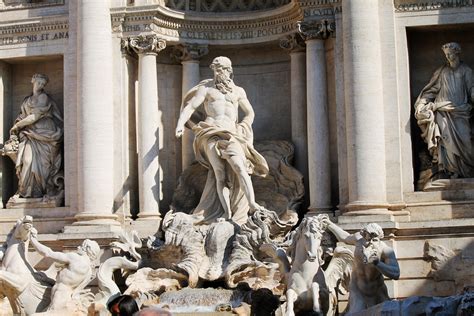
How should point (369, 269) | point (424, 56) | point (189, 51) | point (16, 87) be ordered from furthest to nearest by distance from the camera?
point (16, 87) → point (189, 51) → point (424, 56) → point (369, 269)

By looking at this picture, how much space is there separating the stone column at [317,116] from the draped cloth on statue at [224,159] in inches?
40.4

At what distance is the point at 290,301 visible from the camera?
53.3 ft

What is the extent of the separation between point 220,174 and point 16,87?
577 cm

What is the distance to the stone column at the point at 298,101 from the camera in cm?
2147

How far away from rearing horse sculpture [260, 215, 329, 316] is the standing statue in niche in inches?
159

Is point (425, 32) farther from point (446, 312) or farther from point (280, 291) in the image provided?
point (446, 312)

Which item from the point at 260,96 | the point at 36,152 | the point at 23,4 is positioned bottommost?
the point at 36,152

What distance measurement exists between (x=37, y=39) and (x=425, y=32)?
8.38 meters

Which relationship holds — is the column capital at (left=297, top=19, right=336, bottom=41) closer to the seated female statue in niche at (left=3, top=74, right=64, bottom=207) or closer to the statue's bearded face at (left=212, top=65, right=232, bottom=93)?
the statue's bearded face at (left=212, top=65, right=232, bottom=93)

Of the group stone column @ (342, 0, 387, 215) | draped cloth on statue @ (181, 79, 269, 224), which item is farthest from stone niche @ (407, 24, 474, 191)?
draped cloth on statue @ (181, 79, 269, 224)

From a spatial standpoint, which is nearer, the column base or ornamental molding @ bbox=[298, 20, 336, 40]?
the column base

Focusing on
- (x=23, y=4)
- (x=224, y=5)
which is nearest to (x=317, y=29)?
(x=224, y=5)

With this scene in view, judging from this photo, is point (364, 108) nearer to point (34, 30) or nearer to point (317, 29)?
point (317, 29)

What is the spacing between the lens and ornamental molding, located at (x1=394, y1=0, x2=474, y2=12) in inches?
802
